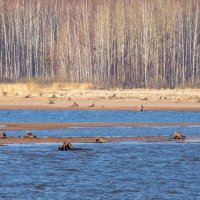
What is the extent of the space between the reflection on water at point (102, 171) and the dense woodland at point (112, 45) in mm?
38639

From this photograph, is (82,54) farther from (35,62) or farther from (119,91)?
(119,91)

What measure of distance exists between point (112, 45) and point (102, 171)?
5335 cm

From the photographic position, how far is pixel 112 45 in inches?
2975

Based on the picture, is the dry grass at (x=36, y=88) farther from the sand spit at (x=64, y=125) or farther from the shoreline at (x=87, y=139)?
the shoreline at (x=87, y=139)

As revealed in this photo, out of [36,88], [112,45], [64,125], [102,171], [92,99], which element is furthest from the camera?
[112,45]

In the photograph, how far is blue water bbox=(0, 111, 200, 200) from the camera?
63.1ft

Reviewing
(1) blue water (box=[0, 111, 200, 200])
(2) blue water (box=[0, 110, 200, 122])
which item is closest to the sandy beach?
(2) blue water (box=[0, 110, 200, 122])

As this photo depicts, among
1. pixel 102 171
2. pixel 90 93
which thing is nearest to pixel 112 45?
pixel 90 93

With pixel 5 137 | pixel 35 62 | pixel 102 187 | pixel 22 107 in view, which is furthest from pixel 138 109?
pixel 35 62

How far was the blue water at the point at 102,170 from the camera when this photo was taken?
1923cm

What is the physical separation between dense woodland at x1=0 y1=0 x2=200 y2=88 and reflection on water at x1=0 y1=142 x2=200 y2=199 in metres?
38.6

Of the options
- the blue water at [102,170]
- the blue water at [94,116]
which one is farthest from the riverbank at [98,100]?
the blue water at [102,170]

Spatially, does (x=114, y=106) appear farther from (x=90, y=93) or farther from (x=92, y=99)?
(x=90, y=93)

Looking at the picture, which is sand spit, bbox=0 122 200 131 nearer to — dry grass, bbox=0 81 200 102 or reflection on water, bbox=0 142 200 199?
reflection on water, bbox=0 142 200 199
